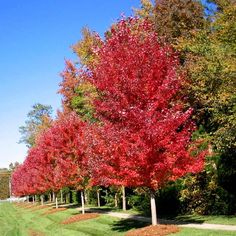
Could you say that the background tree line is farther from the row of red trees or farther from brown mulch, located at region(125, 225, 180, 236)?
brown mulch, located at region(125, 225, 180, 236)

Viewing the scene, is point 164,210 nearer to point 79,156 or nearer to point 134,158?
point 79,156

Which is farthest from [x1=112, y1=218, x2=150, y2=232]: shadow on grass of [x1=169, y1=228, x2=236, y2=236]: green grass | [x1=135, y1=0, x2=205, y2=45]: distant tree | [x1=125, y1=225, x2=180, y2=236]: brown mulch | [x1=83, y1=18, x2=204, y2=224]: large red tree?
[x1=135, y1=0, x2=205, y2=45]: distant tree

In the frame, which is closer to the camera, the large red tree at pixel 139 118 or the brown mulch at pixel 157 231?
the brown mulch at pixel 157 231

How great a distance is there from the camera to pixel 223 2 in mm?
21844

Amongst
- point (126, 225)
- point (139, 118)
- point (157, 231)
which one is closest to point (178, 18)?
point (139, 118)

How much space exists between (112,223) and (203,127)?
330 inches

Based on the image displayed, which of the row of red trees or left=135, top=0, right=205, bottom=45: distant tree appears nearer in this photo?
the row of red trees

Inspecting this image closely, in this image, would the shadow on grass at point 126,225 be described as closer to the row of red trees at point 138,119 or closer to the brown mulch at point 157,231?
the brown mulch at point 157,231

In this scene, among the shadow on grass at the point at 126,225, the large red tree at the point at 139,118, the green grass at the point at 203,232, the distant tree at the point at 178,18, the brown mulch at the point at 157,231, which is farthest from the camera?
the distant tree at the point at 178,18

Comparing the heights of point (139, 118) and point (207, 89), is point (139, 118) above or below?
below

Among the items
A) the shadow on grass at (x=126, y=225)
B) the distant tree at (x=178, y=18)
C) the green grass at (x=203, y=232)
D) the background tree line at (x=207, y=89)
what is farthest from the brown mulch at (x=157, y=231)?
the distant tree at (x=178, y=18)

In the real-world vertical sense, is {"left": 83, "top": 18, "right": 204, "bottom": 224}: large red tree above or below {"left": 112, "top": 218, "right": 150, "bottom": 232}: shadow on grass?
above

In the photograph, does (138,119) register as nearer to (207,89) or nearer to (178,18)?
(207,89)

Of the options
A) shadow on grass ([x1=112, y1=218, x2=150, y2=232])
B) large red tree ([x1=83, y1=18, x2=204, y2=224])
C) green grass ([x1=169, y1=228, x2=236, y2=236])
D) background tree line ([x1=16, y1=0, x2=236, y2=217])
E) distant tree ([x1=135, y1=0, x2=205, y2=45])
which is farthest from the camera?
distant tree ([x1=135, y1=0, x2=205, y2=45])
